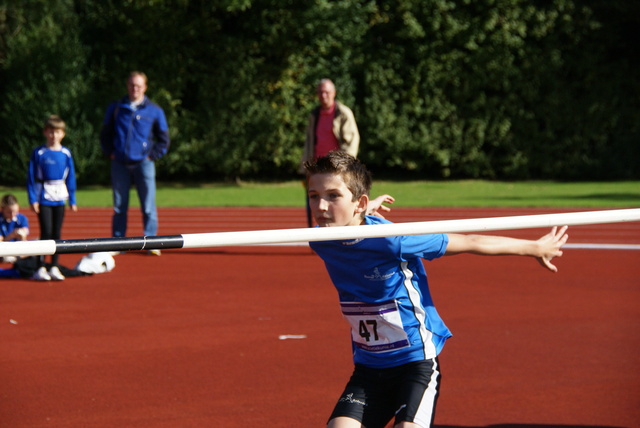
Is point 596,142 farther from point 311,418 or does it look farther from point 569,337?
point 311,418

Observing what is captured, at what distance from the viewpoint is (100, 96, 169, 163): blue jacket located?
34.1 feet

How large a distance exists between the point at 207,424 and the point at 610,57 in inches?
893

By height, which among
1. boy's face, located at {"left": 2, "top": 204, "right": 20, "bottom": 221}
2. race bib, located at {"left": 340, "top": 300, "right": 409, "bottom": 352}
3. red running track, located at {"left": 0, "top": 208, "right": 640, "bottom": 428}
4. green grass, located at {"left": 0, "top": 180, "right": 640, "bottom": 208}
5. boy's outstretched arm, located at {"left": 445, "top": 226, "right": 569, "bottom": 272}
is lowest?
green grass, located at {"left": 0, "top": 180, "right": 640, "bottom": 208}

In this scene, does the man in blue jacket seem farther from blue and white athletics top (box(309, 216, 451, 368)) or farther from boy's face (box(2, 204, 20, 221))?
blue and white athletics top (box(309, 216, 451, 368))

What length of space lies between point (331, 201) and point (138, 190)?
24.2ft

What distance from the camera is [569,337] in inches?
255

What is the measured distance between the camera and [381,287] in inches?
136

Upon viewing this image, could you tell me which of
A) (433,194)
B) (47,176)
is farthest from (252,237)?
(433,194)

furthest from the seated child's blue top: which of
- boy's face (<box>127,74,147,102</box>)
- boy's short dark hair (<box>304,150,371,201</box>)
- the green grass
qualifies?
the green grass

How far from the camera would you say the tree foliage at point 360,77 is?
76.0ft

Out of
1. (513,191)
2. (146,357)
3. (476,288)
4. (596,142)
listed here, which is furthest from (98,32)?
(146,357)

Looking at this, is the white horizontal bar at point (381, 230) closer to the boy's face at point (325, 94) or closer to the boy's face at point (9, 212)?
the boy's face at point (9, 212)

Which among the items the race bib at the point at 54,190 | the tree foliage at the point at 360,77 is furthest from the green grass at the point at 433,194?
the race bib at the point at 54,190

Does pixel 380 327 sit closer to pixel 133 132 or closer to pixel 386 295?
pixel 386 295
